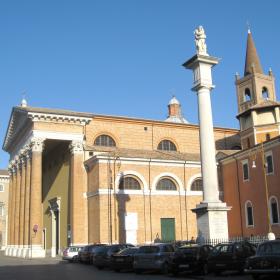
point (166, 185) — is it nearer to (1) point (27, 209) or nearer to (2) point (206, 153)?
(1) point (27, 209)

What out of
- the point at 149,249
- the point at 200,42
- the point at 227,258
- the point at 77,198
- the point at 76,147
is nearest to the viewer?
the point at 227,258

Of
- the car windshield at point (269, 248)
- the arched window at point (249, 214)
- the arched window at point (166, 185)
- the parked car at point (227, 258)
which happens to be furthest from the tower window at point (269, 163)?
the car windshield at point (269, 248)

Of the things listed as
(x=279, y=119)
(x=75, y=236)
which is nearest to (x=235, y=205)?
(x=279, y=119)

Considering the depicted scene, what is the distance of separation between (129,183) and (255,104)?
18493 mm

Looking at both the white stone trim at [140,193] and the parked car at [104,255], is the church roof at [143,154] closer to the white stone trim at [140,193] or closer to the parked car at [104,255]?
the white stone trim at [140,193]

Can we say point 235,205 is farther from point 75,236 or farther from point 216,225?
point 216,225

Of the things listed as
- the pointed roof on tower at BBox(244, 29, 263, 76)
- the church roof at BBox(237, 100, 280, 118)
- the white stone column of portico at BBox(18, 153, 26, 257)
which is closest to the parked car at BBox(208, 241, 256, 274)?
the white stone column of portico at BBox(18, 153, 26, 257)

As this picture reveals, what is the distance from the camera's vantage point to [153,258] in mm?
17750

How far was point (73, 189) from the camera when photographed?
3619 cm

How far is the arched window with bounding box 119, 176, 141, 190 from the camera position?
35.3 metres

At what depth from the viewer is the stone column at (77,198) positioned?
117ft

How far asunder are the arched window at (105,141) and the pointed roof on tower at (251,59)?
1837cm

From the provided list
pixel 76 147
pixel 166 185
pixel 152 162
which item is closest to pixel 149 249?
pixel 152 162

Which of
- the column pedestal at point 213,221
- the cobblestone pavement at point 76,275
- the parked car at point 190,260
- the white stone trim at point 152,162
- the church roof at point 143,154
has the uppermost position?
the church roof at point 143,154
